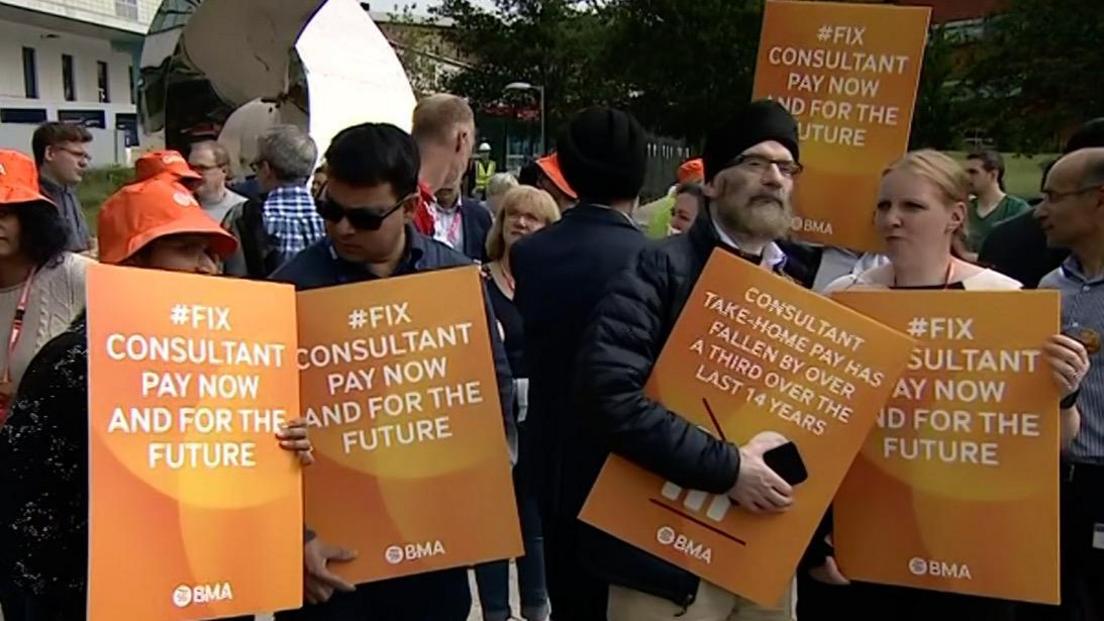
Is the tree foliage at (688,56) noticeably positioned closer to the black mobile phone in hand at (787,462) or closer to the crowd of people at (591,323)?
the crowd of people at (591,323)

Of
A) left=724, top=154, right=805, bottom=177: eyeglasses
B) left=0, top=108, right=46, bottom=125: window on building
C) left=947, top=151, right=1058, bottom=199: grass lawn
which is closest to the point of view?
left=724, top=154, right=805, bottom=177: eyeglasses

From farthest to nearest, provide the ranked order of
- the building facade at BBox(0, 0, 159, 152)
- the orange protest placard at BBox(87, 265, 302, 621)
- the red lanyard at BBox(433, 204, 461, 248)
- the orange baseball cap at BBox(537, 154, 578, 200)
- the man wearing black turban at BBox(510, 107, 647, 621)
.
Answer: the building facade at BBox(0, 0, 159, 152) < the orange baseball cap at BBox(537, 154, 578, 200) < the red lanyard at BBox(433, 204, 461, 248) < the man wearing black turban at BBox(510, 107, 647, 621) < the orange protest placard at BBox(87, 265, 302, 621)

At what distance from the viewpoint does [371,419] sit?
8.16 feet

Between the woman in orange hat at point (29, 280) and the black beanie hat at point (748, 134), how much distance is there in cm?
175

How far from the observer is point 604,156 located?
3.32 metres

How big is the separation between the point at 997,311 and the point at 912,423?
0.30 m

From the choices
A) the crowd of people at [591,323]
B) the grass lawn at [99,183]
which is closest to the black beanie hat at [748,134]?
the crowd of people at [591,323]

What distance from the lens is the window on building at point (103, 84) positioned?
165 feet

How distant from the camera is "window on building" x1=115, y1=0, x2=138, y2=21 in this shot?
157ft

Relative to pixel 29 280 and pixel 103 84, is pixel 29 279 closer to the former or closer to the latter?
pixel 29 280

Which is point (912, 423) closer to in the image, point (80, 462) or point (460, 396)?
point (460, 396)

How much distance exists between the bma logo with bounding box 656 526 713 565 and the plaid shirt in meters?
2.70

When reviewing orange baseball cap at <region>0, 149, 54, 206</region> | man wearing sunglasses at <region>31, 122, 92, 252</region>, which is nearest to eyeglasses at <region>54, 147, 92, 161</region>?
man wearing sunglasses at <region>31, 122, 92, 252</region>

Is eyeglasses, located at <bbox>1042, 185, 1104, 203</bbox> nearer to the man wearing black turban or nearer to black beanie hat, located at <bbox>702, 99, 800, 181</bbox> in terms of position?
black beanie hat, located at <bbox>702, 99, 800, 181</bbox>
